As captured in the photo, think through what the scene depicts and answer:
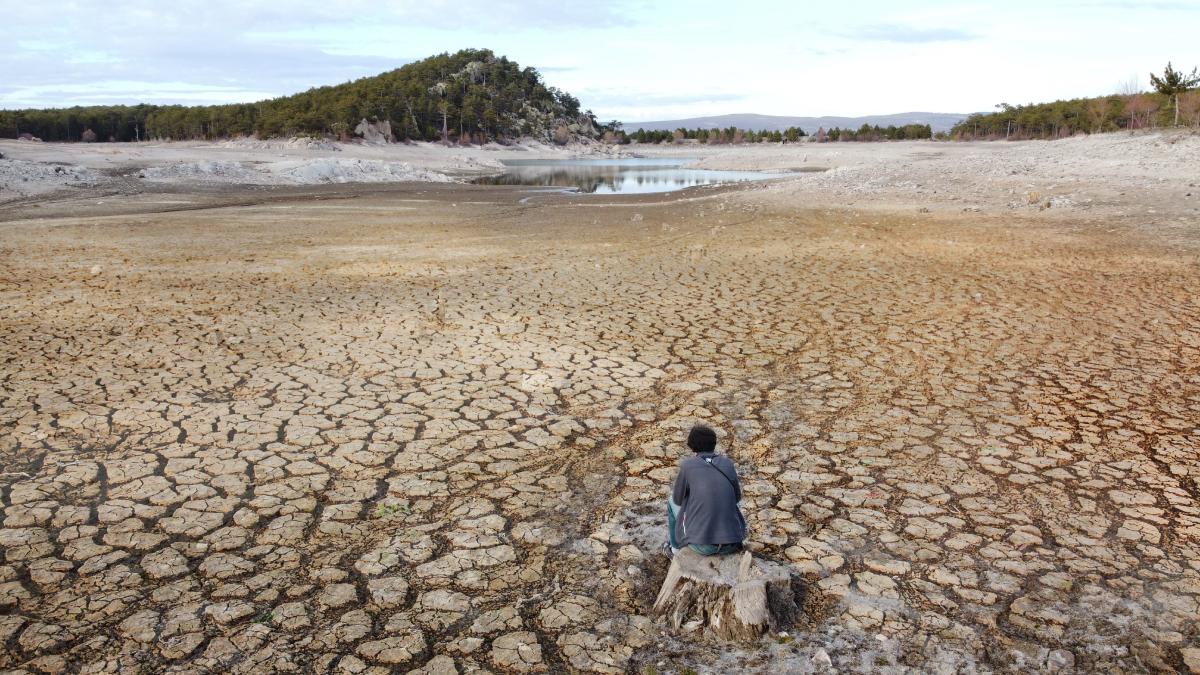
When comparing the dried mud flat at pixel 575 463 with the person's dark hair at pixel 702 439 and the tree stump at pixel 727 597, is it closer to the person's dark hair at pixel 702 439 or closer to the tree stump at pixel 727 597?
the tree stump at pixel 727 597

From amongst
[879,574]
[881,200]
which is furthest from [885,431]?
[881,200]

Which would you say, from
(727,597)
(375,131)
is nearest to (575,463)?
(727,597)

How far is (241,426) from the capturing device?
18.6ft

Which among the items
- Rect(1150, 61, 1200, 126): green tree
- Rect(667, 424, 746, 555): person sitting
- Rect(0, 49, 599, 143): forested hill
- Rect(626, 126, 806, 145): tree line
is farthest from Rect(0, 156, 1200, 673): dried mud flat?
Rect(626, 126, 806, 145): tree line

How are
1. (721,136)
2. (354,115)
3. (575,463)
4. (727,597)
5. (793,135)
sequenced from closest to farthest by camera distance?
(727,597)
(575,463)
(354,115)
(793,135)
(721,136)

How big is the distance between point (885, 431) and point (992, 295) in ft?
16.9

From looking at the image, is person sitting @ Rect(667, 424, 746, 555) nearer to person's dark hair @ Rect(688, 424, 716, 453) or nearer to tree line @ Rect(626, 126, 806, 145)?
person's dark hair @ Rect(688, 424, 716, 453)

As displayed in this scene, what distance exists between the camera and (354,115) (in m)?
70.9

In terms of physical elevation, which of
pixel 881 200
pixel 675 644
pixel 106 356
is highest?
pixel 881 200

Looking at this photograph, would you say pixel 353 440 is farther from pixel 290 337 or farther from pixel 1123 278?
pixel 1123 278

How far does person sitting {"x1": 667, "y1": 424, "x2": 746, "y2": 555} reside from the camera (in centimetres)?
341

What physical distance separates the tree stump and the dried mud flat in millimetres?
99

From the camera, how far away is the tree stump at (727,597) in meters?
3.26

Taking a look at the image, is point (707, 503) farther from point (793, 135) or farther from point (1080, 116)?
point (793, 135)
